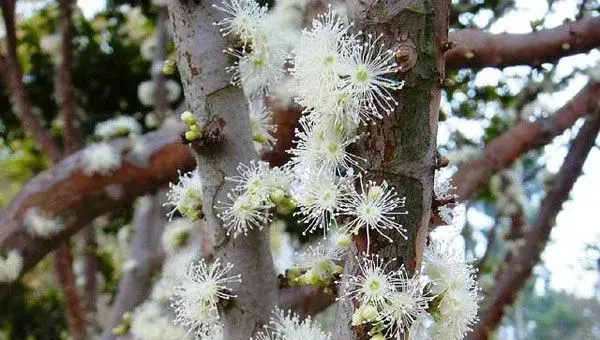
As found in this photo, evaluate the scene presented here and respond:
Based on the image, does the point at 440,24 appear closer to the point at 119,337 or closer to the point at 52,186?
the point at 52,186

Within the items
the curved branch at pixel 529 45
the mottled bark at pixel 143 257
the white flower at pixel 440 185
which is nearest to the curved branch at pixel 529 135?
the curved branch at pixel 529 45

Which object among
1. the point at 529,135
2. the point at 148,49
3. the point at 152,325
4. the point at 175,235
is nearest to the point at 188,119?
the point at 175,235

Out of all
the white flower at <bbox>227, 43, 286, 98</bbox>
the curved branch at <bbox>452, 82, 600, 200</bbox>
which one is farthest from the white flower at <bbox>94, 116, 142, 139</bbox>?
the white flower at <bbox>227, 43, 286, 98</bbox>

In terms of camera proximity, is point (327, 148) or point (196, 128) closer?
point (327, 148)

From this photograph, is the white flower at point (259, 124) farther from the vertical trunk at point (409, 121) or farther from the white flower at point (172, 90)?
the white flower at point (172, 90)

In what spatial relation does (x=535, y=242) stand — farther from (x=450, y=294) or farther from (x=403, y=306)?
(x=403, y=306)

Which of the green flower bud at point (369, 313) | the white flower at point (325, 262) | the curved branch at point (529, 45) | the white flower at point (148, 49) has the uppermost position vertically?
the white flower at point (148, 49)
